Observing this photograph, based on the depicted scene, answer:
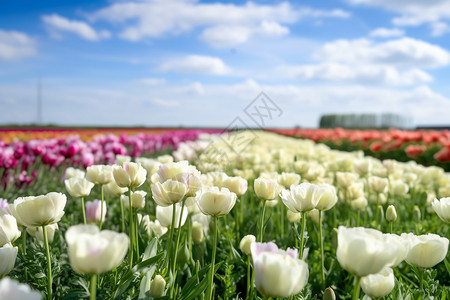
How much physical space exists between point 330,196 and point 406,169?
2.99m

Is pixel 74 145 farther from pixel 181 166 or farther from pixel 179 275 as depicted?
pixel 181 166

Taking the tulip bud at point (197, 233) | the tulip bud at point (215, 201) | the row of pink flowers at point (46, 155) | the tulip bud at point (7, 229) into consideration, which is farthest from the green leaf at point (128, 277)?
the row of pink flowers at point (46, 155)

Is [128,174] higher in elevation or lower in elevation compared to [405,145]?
higher

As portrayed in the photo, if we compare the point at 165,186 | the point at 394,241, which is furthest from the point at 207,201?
the point at 394,241

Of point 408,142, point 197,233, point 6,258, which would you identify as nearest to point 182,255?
point 197,233

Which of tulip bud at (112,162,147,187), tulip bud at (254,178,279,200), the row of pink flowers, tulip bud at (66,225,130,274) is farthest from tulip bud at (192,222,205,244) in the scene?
the row of pink flowers

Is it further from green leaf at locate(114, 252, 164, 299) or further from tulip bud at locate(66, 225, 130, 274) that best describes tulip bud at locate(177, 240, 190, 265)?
tulip bud at locate(66, 225, 130, 274)

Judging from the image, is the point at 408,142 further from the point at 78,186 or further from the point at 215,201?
the point at 215,201

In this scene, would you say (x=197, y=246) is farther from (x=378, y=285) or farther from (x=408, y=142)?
(x=408, y=142)

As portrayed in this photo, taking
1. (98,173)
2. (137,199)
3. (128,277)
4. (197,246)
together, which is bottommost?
(197,246)

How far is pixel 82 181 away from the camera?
5.60 ft

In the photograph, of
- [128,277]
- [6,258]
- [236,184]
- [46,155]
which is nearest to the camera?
[6,258]

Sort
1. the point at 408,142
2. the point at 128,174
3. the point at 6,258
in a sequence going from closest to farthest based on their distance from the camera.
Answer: the point at 6,258 → the point at 128,174 → the point at 408,142

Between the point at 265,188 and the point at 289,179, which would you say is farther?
the point at 289,179
